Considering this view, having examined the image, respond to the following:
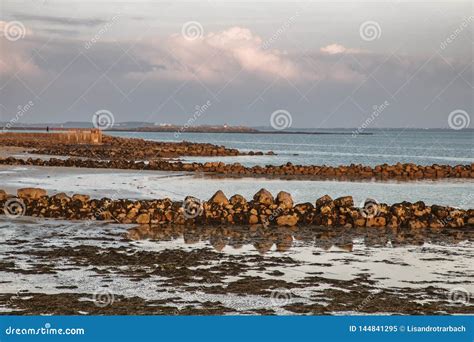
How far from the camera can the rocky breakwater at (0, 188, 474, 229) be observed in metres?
19.3

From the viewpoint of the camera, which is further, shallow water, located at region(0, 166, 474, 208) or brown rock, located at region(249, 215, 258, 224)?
shallow water, located at region(0, 166, 474, 208)

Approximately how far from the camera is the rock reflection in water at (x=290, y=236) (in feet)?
53.0

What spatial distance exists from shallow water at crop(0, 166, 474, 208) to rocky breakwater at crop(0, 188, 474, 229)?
17.6 ft

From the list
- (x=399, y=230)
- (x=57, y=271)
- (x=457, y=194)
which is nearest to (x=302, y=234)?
(x=399, y=230)

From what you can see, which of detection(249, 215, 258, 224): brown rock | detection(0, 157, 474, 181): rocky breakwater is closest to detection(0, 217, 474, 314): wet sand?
detection(249, 215, 258, 224): brown rock

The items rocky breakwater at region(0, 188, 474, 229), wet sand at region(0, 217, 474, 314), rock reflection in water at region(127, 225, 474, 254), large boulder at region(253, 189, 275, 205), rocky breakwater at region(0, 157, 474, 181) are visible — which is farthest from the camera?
rocky breakwater at region(0, 157, 474, 181)

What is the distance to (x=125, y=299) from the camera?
10.4 m

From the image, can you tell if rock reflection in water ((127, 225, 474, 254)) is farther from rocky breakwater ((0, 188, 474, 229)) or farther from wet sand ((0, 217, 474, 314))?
rocky breakwater ((0, 188, 474, 229))

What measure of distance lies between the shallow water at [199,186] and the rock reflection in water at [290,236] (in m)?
7.62

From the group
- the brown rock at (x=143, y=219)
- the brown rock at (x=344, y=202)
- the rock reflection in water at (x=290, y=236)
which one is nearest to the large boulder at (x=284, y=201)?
the brown rock at (x=344, y=202)

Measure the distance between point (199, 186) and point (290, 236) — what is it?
15.6 m

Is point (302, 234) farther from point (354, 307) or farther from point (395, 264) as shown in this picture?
point (354, 307)

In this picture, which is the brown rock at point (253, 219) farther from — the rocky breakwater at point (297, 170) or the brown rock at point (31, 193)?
the rocky breakwater at point (297, 170)

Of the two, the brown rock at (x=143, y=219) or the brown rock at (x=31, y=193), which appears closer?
the brown rock at (x=143, y=219)
